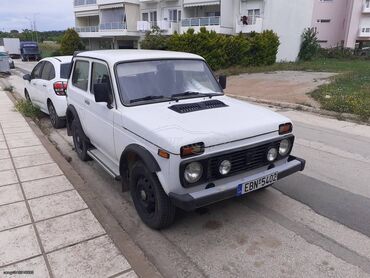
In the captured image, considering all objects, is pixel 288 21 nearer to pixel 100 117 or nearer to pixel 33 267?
pixel 100 117

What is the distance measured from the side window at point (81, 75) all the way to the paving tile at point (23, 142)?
1729 mm

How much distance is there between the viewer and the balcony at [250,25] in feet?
87.7

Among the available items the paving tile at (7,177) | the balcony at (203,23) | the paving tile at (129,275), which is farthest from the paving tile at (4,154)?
the balcony at (203,23)

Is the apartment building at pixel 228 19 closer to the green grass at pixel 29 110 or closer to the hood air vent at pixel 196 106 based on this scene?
the green grass at pixel 29 110

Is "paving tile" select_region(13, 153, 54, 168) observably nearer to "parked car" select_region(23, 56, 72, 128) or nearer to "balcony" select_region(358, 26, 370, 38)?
"parked car" select_region(23, 56, 72, 128)

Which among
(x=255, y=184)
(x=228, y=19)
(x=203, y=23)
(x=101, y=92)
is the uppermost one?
(x=228, y=19)

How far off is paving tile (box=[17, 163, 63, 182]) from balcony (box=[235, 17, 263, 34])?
79.9 feet

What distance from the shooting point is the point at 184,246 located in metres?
3.37

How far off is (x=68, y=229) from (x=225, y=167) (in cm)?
185

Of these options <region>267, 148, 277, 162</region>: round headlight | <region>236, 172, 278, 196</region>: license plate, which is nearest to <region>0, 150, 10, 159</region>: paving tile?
<region>236, 172, 278, 196</region>: license plate

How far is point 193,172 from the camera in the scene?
124 inches

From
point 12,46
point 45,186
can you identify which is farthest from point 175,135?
point 12,46

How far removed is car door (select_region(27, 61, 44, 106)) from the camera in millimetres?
8695

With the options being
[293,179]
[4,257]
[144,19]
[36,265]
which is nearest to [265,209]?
[293,179]
